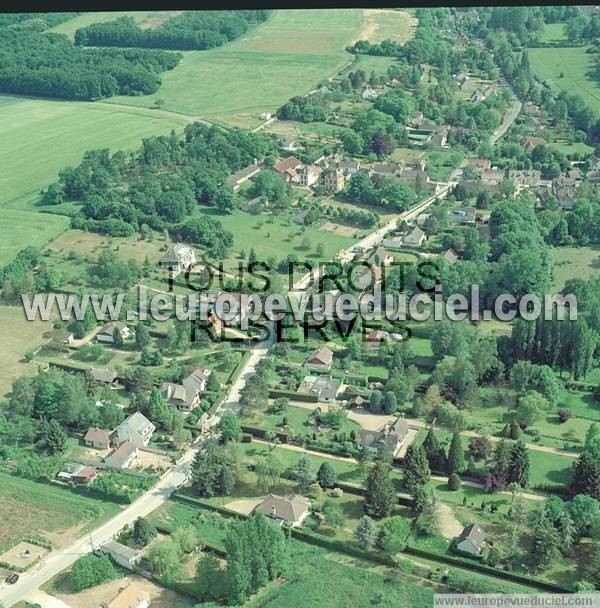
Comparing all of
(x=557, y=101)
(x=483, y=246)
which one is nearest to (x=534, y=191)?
(x=483, y=246)

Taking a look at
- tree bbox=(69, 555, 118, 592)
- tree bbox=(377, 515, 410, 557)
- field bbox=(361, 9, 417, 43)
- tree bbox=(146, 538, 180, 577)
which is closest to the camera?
tree bbox=(69, 555, 118, 592)

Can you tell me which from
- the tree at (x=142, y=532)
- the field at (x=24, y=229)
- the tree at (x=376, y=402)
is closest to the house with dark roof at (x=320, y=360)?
the tree at (x=376, y=402)

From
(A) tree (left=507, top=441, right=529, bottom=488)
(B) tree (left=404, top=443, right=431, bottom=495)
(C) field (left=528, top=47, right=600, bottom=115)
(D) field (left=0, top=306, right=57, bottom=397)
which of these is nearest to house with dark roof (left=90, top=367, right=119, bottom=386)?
(D) field (left=0, top=306, right=57, bottom=397)

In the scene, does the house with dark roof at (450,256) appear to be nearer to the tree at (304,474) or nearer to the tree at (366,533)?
the tree at (304,474)

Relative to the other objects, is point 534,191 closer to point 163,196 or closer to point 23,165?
point 163,196

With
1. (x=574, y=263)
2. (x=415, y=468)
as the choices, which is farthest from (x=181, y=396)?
(x=574, y=263)

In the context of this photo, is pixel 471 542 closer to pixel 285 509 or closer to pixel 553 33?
pixel 285 509

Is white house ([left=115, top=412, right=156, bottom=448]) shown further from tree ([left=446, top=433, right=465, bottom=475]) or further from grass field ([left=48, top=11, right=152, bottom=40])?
grass field ([left=48, top=11, right=152, bottom=40])
